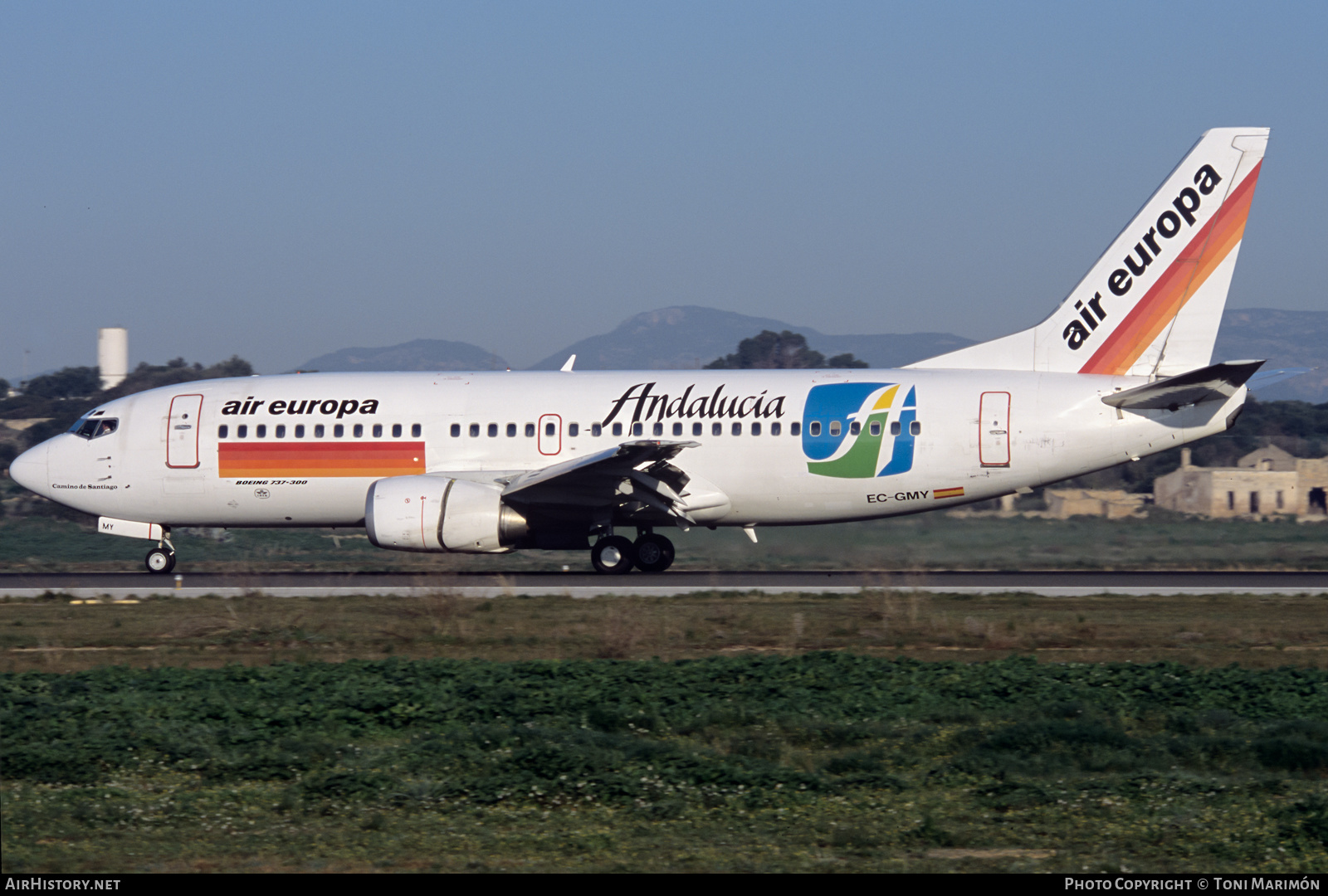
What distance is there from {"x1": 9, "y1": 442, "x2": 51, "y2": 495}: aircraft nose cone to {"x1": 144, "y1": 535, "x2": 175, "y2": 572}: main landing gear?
102 inches

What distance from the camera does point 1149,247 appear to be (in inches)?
923

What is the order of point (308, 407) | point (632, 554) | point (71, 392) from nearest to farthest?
point (632, 554), point (308, 407), point (71, 392)

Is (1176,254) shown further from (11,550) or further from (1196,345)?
(11,550)

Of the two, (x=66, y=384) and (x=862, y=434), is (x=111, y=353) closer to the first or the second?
(x=66, y=384)

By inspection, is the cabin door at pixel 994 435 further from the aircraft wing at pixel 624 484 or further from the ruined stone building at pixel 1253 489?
the ruined stone building at pixel 1253 489

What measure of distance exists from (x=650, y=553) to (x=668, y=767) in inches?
587

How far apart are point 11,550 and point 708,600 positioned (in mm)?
25537

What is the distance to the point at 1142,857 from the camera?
23.5 ft

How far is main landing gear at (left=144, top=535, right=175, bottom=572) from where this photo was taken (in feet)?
81.9

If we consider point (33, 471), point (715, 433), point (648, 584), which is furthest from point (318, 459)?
point (715, 433)

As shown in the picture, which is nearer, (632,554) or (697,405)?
(697,405)

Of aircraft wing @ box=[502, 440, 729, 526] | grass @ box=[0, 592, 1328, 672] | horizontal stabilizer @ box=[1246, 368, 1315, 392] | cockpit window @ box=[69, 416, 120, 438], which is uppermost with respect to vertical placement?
horizontal stabilizer @ box=[1246, 368, 1315, 392]

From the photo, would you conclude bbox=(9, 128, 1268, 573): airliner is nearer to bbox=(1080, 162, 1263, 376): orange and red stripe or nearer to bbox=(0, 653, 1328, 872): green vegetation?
bbox=(1080, 162, 1263, 376): orange and red stripe

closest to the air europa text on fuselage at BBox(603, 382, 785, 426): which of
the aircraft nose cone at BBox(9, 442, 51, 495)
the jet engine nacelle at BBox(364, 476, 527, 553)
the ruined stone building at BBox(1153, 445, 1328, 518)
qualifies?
the jet engine nacelle at BBox(364, 476, 527, 553)
